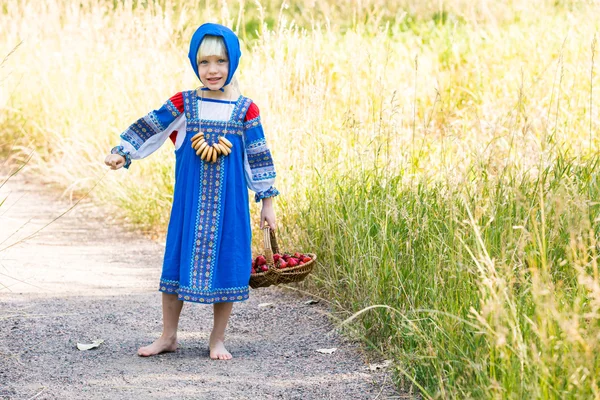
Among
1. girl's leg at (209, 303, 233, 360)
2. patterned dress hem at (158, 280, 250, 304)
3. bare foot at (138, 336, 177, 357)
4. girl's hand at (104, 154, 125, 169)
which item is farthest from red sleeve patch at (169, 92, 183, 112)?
bare foot at (138, 336, 177, 357)

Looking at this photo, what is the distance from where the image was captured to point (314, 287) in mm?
5117

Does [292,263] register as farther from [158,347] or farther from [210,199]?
[158,347]

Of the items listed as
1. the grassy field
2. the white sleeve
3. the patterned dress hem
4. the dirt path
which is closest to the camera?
the grassy field

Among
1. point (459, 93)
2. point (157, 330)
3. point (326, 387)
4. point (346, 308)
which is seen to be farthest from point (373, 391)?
point (459, 93)

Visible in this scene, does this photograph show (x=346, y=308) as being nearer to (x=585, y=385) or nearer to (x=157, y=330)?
(x=157, y=330)

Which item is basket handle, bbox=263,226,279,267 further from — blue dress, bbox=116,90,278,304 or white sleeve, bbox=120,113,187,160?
white sleeve, bbox=120,113,187,160

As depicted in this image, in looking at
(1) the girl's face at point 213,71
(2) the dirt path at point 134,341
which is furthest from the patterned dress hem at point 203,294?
(1) the girl's face at point 213,71

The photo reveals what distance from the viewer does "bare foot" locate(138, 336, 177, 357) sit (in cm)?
413

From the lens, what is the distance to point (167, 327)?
13.6ft

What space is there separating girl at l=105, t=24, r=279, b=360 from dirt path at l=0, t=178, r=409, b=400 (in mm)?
232

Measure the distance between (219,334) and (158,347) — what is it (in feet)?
0.94

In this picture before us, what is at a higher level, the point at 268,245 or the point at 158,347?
the point at 268,245

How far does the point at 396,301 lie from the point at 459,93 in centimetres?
459

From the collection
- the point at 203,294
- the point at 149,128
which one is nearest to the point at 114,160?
the point at 149,128
